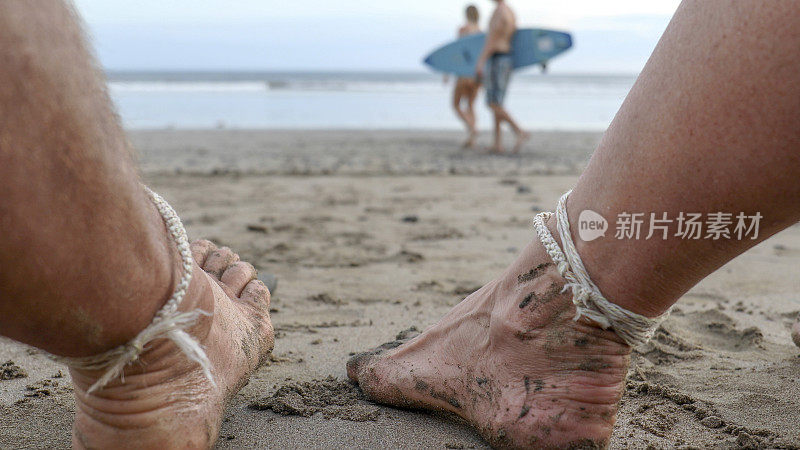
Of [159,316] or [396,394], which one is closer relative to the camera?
[159,316]

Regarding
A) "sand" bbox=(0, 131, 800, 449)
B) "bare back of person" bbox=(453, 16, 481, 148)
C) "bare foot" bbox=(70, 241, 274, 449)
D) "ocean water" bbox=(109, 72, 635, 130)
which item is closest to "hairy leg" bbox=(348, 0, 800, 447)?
"sand" bbox=(0, 131, 800, 449)

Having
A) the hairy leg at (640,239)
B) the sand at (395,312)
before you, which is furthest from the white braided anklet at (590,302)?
the sand at (395,312)

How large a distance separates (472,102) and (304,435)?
7631 mm

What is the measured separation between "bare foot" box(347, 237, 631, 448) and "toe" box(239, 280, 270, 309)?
0.48 m

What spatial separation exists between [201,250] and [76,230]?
903 millimetres

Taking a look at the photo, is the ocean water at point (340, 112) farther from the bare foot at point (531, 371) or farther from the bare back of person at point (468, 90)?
the bare foot at point (531, 371)

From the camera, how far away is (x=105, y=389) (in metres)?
1.09

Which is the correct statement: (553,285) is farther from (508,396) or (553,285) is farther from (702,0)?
(702,0)

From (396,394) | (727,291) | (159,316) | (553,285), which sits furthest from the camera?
(727,291)

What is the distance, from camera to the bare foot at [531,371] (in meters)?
1.19

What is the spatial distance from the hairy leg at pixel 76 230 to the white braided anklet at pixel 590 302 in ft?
2.08

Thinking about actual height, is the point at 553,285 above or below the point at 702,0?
below

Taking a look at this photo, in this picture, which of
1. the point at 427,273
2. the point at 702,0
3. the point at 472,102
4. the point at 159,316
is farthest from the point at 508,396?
the point at 472,102

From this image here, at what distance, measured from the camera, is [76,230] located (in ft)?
2.87
